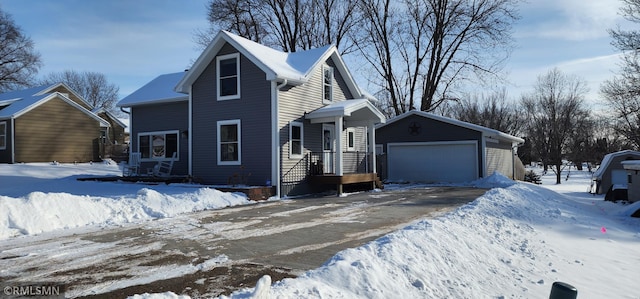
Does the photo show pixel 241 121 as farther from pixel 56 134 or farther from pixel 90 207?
pixel 56 134

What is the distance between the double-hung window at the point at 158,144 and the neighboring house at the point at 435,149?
1142cm

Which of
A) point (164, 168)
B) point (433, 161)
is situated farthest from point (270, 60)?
point (433, 161)

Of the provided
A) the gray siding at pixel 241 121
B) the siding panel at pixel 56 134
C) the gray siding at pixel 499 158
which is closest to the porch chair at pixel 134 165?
the gray siding at pixel 241 121

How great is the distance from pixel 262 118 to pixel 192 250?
8.62 m

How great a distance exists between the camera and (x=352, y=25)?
3341 cm

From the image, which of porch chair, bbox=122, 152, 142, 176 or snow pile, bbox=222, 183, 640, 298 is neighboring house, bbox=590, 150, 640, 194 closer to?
Answer: snow pile, bbox=222, 183, 640, 298

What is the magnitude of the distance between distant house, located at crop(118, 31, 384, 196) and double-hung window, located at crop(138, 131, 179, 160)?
77mm

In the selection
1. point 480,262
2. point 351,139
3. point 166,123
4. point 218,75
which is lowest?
point 480,262

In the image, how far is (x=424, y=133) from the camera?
22.5 meters

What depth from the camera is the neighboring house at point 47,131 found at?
22.7 meters

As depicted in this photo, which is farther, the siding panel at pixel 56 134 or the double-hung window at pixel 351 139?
the siding panel at pixel 56 134

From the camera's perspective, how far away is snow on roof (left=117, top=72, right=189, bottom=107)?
17.8 metres

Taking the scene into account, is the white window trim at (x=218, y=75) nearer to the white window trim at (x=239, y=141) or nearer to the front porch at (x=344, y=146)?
the white window trim at (x=239, y=141)

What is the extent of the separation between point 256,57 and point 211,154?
159 inches
